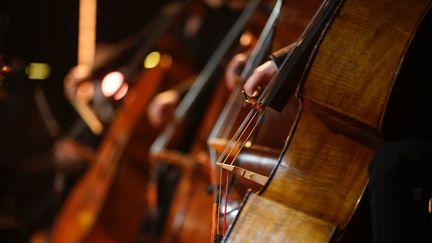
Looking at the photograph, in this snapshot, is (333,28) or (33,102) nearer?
(333,28)

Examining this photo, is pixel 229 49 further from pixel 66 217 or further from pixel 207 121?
pixel 66 217

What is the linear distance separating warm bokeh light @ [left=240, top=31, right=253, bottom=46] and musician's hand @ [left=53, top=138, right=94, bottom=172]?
1.29 meters

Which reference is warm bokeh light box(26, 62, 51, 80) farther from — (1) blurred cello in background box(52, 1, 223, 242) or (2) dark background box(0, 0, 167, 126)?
(1) blurred cello in background box(52, 1, 223, 242)

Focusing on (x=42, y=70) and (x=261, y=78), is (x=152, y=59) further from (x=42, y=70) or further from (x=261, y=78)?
(x=261, y=78)

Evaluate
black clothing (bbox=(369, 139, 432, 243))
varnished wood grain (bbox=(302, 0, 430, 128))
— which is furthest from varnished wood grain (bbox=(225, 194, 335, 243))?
varnished wood grain (bbox=(302, 0, 430, 128))

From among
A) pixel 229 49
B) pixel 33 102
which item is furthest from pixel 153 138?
pixel 33 102

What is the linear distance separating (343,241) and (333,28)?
1.72 ft

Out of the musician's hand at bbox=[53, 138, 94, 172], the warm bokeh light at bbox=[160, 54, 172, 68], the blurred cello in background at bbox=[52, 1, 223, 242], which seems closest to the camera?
the blurred cello in background at bbox=[52, 1, 223, 242]

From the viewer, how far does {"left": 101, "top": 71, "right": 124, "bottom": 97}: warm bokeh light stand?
3678 mm

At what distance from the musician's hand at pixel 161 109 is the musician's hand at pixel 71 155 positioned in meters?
0.54

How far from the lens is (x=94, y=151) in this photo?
3.70m

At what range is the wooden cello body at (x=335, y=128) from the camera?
138 centimetres

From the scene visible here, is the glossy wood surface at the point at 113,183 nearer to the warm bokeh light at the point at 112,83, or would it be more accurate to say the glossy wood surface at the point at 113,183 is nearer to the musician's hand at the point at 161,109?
the musician's hand at the point at 161,109

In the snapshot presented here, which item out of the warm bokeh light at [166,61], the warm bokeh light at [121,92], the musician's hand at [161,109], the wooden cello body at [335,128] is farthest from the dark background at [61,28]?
the wooden cello body at [335,128]
